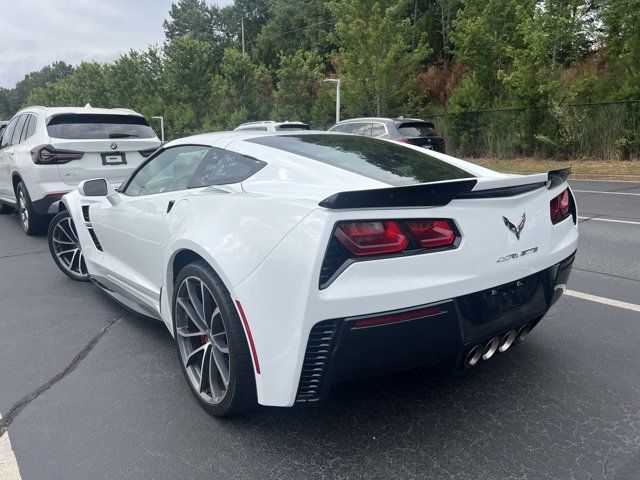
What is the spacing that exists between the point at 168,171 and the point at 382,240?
203cm

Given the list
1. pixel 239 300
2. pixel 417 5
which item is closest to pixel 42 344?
pixel 239 300

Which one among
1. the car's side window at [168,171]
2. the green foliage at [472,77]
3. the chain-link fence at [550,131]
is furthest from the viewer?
the green foliage at [472,77]

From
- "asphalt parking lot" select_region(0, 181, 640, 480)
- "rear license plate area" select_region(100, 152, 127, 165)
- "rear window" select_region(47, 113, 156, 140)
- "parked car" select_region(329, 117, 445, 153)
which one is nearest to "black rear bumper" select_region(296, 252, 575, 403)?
"asphalt parking lot" select_region(0, 181, 640, 480)

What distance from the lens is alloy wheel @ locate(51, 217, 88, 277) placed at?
5262 mm

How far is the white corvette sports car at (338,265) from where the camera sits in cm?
216

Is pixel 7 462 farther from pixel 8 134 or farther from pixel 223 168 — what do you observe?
pixel 8 134

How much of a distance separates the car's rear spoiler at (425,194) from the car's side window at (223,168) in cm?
86

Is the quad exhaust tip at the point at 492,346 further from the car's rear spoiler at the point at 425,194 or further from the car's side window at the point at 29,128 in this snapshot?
the car's side window at the point at 29,128

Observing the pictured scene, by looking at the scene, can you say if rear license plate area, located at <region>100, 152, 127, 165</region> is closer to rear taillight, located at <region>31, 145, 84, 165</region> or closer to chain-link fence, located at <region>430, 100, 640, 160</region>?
rear taillight, located at <region>31, 145, 84, 165</region>

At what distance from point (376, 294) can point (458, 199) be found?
61 centimetres

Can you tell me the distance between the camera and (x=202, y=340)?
297 cm

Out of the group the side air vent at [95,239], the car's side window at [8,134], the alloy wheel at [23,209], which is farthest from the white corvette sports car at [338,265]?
the car's side window at [8,134]

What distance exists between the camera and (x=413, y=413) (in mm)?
2746

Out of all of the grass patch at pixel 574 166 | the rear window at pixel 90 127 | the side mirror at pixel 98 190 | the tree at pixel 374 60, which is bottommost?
the grass patch at pixel 574 166
